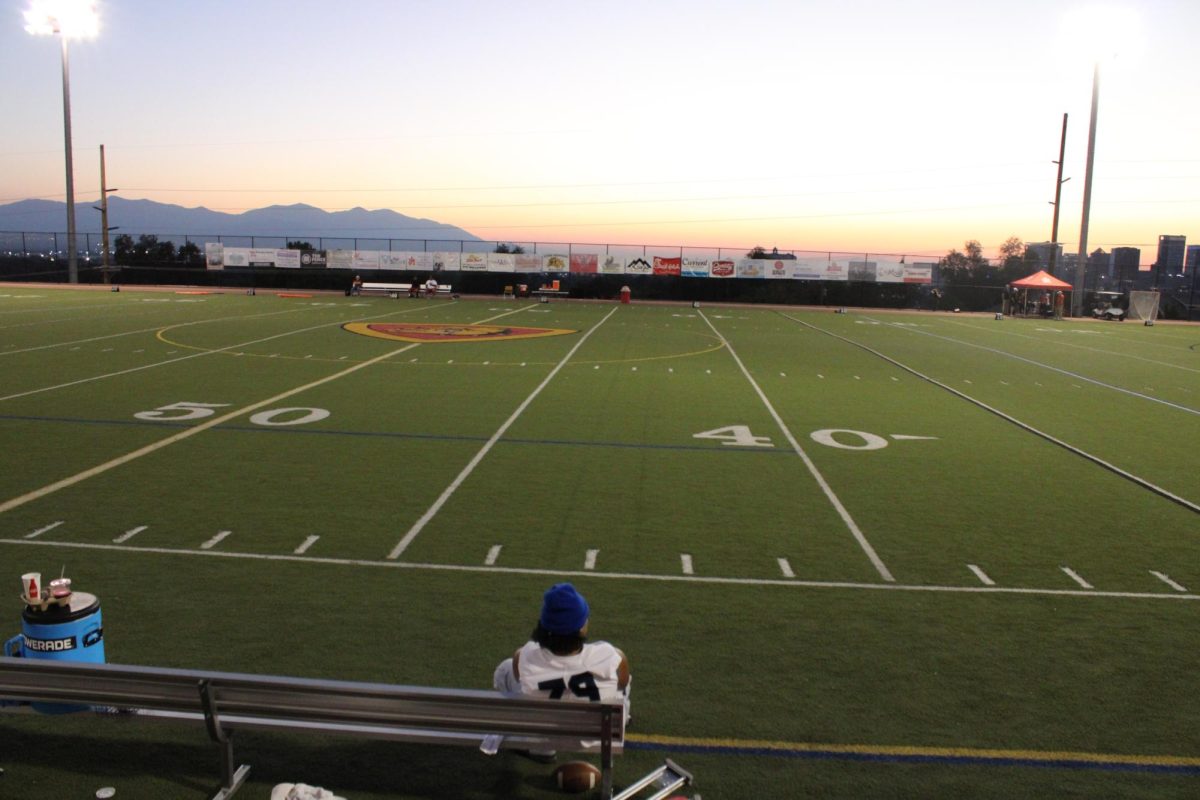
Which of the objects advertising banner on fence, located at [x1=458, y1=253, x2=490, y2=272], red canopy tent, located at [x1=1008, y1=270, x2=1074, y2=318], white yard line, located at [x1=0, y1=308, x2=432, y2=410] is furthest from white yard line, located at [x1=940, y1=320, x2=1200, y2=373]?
advertising banner on fence, located at [x1=458, y1=253, x2=490, y2=272]

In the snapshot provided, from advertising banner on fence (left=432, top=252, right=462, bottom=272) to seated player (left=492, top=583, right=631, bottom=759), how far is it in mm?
54022

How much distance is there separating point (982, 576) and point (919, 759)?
3370 millimetres

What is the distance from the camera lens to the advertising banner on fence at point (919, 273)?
56.4 m

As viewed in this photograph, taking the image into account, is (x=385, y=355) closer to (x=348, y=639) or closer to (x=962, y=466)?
(x=962, y=466)

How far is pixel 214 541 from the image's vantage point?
27.6ft

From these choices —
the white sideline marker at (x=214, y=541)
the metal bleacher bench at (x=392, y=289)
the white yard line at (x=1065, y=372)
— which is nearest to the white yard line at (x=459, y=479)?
the white sideline marker at (x=214, y=541)

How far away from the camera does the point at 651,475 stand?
11.3m

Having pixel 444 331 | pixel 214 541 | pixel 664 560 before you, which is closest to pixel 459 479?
pixel 214 541

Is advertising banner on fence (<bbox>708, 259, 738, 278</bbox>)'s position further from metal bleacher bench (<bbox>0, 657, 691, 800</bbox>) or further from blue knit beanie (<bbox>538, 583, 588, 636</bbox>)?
metal bleacher bench (<bbox>0, 657, 691, 800</bbox>)

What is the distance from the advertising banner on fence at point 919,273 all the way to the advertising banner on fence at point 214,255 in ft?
132

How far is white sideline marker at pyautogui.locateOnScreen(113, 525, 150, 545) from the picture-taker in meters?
8.30

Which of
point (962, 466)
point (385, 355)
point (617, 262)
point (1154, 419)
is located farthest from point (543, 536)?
point (617, 262)

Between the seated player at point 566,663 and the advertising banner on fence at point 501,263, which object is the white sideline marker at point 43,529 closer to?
the seated player at point 566,663

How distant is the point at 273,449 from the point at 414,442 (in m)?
1.76
